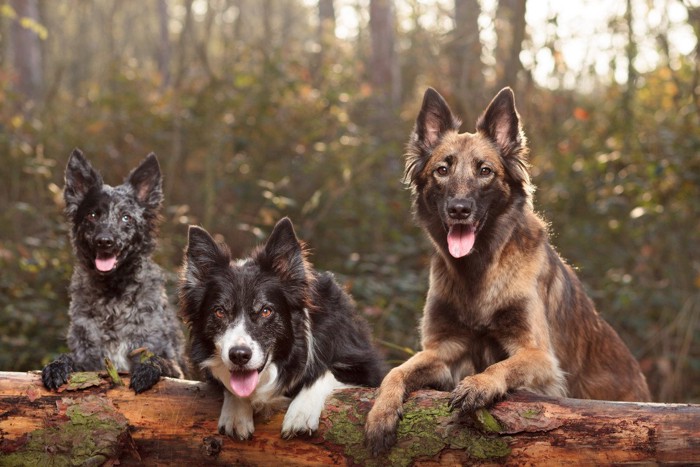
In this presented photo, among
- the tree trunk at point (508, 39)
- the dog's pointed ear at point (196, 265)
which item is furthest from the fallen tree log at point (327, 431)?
the tree trunk at point (508, 39)

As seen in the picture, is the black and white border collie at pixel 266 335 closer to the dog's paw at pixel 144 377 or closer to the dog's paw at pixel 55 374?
the dog's paw at pixel 144 377

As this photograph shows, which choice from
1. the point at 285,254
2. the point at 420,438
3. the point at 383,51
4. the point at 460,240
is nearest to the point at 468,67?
the point at 383,51

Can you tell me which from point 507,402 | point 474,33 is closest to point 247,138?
point 474,33

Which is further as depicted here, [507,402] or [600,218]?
[600,218]

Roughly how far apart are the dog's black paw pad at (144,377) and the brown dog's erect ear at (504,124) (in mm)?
2505

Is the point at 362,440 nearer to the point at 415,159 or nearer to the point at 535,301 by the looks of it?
the point at 535,301

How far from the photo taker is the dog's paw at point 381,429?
11.8 feet

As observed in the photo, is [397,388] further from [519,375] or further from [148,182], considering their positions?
[148,182]

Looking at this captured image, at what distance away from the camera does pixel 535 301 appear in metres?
4.28

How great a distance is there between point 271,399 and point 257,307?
20.7 inches

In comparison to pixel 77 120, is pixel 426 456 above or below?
below

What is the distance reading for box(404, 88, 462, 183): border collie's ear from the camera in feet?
15.5

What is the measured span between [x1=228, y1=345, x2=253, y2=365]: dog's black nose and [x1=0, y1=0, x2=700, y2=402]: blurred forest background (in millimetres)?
3445

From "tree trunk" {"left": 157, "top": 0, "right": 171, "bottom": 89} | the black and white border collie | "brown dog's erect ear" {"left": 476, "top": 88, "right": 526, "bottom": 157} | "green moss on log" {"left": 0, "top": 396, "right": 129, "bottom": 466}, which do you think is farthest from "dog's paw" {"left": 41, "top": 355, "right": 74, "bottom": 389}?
"tree trunk" {"left": 157, "top": 0, "right": 171, "bottom": 89}
